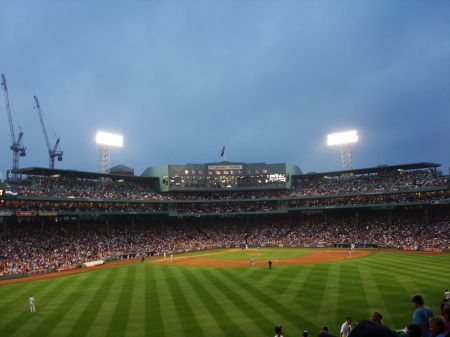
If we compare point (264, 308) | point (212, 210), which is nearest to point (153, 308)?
point (264, 308)

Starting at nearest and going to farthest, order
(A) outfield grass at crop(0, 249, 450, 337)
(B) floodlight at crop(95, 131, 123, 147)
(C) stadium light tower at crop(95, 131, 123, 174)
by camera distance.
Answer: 1. (A) outfield grass at crop(0, 249, 450, 337)
2. (B) floodlight at crop(95, 131, 123, 147)
3. (C) stadium light tower at crop(95, 131, 123, 174)

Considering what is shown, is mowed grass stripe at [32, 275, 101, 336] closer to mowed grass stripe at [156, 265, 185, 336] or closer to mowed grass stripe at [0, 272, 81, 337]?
mowed grass stripe at [0, 272, 81, 337]

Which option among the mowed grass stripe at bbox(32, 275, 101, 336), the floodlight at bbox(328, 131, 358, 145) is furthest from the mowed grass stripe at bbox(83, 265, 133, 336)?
the floodlight at bbox(328, 131, 358, 145)

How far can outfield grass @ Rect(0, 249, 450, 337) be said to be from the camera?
1927cm

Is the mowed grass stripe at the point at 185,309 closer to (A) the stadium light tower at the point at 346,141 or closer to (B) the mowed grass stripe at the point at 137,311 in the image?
(B) the mowed grass stripe at the point at 137,311

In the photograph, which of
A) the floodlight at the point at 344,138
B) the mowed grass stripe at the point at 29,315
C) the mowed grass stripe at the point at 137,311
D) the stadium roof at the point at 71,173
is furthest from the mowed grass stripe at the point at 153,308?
the floodlight at the point at 344,138

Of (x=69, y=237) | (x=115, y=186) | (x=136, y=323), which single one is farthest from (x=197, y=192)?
(x=136, y=323)

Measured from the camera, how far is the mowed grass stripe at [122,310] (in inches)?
753

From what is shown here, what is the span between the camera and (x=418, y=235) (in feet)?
194

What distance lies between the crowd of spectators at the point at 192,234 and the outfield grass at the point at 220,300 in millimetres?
15027

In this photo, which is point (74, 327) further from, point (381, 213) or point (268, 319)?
point (381, 213)

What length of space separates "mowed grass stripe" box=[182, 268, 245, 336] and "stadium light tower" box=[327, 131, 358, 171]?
60.4 meters

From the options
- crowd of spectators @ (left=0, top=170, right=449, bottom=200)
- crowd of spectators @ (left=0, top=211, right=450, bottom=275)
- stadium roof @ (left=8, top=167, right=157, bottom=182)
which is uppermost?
stadium roof @ (left=8, top=167, right=157, bottom=182)

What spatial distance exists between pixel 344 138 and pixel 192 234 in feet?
140
